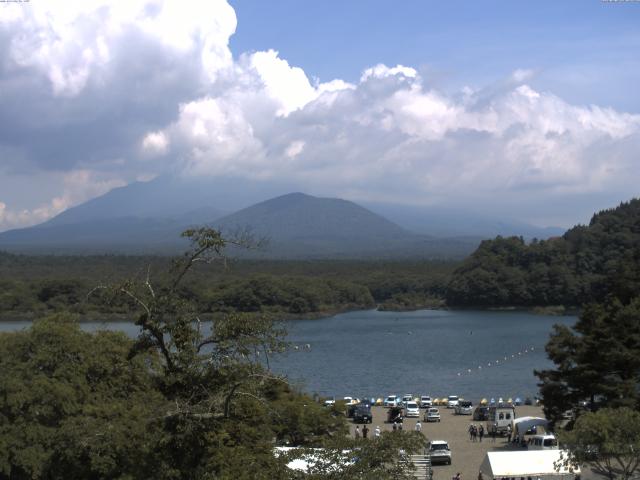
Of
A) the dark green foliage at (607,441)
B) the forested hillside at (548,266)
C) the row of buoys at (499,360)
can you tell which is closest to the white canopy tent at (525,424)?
the dark green foliage at (607,441)

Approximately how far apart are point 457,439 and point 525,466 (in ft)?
20.3

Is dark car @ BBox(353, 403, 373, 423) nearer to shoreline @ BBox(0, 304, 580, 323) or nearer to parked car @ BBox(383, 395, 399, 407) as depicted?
parked car @ BBox(383, 395, 399, 407)

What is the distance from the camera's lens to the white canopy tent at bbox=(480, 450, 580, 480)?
1315cm

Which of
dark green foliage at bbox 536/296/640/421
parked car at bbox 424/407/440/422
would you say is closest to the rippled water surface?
parked car at bbox 424/407/440/422

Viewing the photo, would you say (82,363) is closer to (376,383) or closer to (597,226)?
(376,383)

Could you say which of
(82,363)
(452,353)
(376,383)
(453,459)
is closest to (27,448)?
(82,363)

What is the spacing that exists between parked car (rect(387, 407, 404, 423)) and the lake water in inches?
121

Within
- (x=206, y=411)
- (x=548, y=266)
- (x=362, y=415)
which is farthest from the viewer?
(x=548, y=266)

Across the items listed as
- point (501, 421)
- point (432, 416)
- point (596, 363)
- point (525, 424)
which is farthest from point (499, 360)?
point (596, 363)

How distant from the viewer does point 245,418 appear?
27.4 feet

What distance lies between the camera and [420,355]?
4188cm

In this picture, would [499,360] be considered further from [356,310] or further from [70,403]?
[356,310]

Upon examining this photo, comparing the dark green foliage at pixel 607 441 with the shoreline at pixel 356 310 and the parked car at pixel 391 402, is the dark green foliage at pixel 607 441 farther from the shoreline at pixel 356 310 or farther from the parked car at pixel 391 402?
the shoreline at pixel 356 310

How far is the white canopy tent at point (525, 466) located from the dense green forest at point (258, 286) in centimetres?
3582
